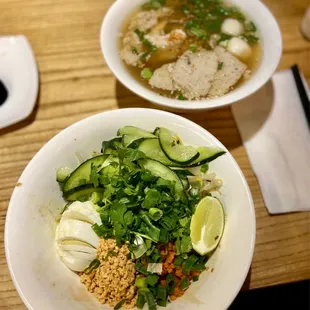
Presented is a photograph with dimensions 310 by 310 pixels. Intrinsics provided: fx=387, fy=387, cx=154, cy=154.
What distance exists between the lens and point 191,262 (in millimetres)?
1200

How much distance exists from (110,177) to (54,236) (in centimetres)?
29

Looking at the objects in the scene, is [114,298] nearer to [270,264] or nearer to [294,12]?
[270,264]

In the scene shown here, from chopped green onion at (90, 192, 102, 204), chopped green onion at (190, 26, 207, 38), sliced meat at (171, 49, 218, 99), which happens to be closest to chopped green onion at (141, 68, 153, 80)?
sliced meat at (171, 49, 218, 99)

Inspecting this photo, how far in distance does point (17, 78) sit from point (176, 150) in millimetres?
909

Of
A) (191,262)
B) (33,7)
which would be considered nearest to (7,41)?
(33,7)

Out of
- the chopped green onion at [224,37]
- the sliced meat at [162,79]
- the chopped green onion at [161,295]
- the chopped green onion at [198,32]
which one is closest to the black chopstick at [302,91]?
the chopped green onion at [224,37]

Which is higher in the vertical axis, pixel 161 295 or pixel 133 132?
pixel 133 132

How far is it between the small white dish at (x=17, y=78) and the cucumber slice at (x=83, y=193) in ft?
1.79

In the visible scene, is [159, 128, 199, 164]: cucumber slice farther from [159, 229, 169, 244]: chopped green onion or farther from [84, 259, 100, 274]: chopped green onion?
[84, 259, 100, 274]: chopped green onion

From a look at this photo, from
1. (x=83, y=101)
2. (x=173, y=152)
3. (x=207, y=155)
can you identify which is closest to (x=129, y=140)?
(x=173, y=152)

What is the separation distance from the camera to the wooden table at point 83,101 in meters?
1.52

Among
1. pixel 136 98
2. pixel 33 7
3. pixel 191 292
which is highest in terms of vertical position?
pixel 33 7

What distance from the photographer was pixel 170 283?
1.21m

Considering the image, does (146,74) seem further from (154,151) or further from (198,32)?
(154,151)
